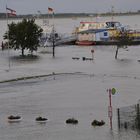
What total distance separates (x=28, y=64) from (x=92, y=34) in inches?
1848

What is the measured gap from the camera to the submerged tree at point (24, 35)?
8019 cm

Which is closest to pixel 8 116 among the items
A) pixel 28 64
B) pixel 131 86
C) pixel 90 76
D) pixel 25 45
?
pixel 131 86

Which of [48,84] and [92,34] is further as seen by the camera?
[92,34]

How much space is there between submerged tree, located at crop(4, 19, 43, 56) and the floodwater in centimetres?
1748

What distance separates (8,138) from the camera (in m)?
26.0

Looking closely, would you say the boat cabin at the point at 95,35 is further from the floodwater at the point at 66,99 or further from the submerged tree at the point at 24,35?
the floodwater at the point at 66,99

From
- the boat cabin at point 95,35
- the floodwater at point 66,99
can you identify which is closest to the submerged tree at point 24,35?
the floodwater at point 66,99

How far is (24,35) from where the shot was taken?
8000cm

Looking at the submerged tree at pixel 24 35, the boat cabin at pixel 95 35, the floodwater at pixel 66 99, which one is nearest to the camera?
the floodwater at pixel 66 99

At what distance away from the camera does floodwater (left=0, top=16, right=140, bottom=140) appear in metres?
26.8

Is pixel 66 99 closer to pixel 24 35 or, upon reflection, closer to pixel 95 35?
pixel 24 35

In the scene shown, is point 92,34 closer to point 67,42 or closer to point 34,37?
point 67,42

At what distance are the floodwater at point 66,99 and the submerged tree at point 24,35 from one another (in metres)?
17.5

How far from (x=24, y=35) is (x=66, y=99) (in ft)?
142
